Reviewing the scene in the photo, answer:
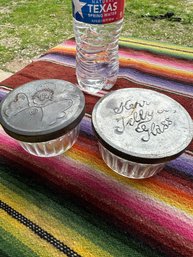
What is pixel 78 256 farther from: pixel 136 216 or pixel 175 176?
pixel 175 176

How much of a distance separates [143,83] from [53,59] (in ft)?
1.13

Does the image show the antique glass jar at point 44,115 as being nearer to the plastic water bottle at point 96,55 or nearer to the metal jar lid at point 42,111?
the metal jar lid at point 42,111

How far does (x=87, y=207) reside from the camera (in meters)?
0.53

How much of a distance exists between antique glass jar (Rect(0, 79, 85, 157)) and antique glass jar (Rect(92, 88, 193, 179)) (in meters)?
0.05

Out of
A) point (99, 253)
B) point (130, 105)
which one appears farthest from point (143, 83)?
point (99, 253)

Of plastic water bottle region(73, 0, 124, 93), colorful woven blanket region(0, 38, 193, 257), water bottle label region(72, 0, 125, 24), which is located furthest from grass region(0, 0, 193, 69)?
colorful woven blanket region(0, 38, 193, 257)

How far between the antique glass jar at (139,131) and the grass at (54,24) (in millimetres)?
1441

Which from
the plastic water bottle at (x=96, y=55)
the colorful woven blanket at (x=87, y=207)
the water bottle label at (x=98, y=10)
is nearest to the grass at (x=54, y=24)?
the plastic water bottle at (x=96, y=55)

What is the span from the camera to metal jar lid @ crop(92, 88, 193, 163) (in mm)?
485

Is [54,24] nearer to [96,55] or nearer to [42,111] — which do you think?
[96,55]

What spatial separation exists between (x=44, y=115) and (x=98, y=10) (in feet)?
0.93

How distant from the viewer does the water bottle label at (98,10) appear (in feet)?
2.07

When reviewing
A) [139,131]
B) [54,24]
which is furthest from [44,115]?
[54,24]

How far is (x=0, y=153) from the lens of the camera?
633 millimetres
